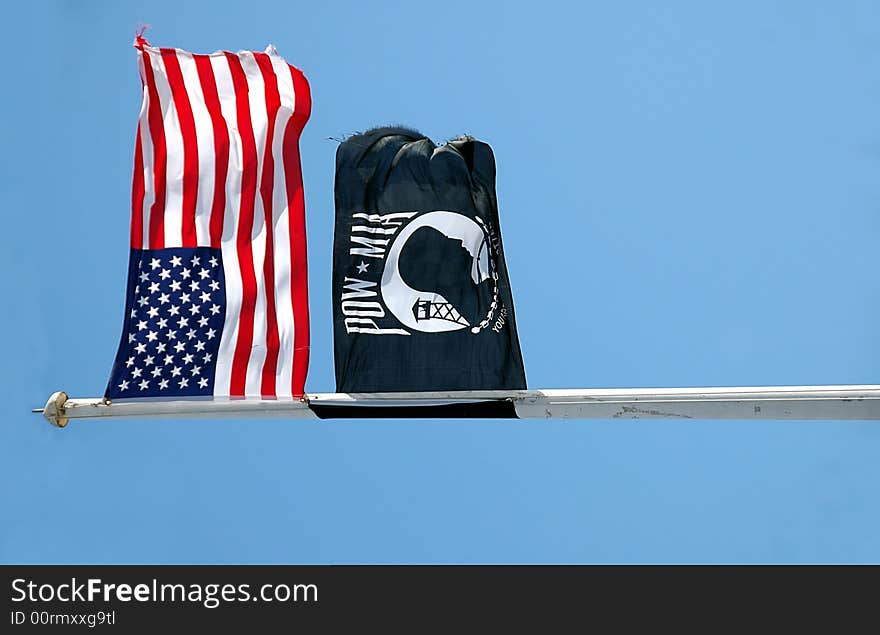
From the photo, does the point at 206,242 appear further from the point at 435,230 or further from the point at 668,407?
the point at 668,407

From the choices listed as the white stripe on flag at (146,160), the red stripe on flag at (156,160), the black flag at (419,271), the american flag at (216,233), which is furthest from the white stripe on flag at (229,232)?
the black flag at (419,271)

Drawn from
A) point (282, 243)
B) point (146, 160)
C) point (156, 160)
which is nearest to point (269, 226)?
point (282, 243)

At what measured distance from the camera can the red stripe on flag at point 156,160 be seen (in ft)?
61.8

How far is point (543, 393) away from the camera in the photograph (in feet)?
59.2

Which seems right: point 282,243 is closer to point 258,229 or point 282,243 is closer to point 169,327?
point 258,229

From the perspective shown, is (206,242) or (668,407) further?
(206,242)

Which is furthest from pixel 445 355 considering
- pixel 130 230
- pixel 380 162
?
pixel 130 230

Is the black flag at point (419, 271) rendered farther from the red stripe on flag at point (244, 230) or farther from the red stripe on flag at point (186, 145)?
the red stripe on flag at point (186, 145)

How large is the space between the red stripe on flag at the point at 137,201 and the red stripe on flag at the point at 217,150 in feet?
3.17

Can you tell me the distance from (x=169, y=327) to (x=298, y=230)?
224cm

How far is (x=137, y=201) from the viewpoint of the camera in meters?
18.9

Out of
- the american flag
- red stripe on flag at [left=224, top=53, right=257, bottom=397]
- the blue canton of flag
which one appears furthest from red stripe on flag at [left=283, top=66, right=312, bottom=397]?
the blue canton of flag

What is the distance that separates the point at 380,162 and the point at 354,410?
3.66 metres

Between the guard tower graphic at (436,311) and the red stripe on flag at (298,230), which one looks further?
the guard tower graphic at (436,311)
